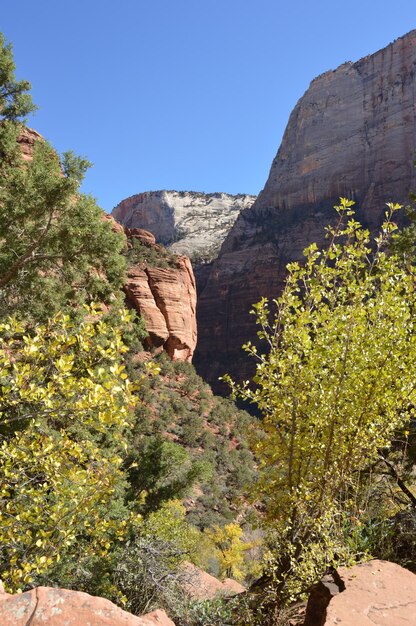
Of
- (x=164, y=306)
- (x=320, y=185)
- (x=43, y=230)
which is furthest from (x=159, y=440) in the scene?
(x=320, y=185)

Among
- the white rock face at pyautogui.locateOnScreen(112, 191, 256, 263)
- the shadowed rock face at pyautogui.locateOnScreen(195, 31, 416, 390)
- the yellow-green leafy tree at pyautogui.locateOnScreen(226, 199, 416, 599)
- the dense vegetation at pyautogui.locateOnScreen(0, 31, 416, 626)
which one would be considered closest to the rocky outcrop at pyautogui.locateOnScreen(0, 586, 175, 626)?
the dense vegetation at pyautogui.locateOnScreen(0, 31, 416, 626)

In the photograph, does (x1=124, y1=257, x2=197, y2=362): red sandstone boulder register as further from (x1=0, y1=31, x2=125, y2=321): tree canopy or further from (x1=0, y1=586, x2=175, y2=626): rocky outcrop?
(x1=0, y1=586, x2=175, y2=626): rocky outcrop

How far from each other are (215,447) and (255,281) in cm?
5834

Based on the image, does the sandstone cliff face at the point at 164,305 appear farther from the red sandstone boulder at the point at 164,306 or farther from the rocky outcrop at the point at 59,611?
the rocky outcrop at the point at 59,611

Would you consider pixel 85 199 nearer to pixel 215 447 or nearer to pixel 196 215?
pixel 215 447

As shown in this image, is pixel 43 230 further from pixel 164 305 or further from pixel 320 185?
pixel 320 185

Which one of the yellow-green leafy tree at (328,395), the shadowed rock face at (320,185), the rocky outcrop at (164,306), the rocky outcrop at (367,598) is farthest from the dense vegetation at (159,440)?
the shadowed rock face at (320,185)

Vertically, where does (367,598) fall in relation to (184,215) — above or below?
below

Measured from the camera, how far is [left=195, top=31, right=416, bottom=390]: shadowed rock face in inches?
3489

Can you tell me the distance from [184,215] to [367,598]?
146m

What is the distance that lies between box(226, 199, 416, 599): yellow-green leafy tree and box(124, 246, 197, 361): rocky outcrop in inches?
1646

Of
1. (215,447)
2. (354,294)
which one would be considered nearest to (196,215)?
(215,447)

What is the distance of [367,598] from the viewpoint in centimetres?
441

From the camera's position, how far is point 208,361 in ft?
301
